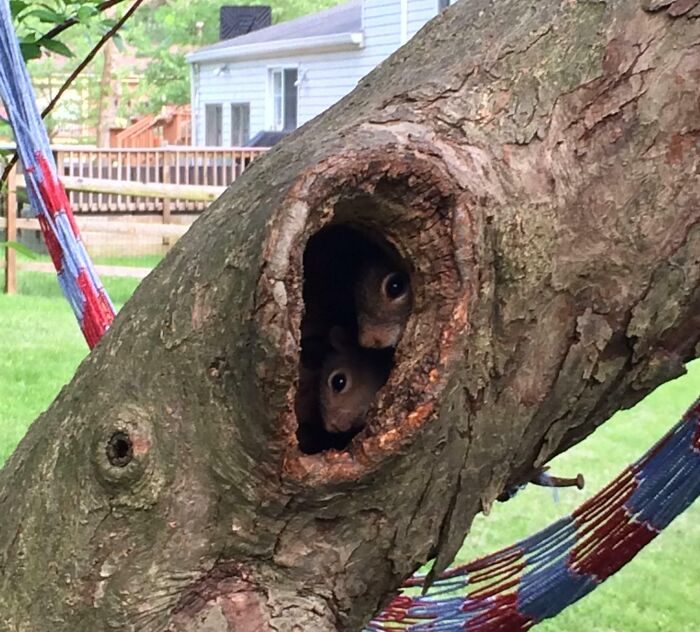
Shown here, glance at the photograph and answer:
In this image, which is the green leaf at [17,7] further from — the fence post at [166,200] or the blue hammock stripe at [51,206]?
the fence post at [166,200]

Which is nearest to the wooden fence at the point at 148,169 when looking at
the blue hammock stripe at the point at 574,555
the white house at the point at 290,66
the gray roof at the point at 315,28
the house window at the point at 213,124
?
the white house at the point at 290,66

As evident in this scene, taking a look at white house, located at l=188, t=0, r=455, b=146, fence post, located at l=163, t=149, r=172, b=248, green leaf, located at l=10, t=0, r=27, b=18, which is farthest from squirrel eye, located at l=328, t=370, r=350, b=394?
white house, located at l=188, t=0, r=455, b=146

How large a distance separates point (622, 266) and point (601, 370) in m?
0.08

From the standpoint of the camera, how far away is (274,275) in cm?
74

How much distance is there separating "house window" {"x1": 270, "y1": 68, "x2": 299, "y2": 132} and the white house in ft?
0.03

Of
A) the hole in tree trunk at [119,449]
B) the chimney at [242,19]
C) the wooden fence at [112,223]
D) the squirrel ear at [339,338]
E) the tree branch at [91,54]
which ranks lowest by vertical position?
the wooden fence at [112,223]

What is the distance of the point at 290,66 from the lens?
40.7 feet

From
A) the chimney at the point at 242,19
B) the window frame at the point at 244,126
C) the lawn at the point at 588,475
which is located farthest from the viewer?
the chimney at the point at 242,19

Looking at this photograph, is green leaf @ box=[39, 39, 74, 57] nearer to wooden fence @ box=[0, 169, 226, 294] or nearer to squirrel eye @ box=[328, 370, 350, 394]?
squirrel eye @ box=[328, 370, 350, 394]

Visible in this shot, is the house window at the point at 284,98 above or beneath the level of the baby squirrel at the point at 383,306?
above

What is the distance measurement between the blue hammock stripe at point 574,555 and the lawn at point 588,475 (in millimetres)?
1444

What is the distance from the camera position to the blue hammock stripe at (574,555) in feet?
5.67

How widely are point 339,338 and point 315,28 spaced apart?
474 inches

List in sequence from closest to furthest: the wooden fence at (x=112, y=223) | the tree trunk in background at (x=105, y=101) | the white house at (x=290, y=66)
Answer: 1. the wooden fence at (x=112, y=223)
2. the white house at (x=290, y=66)
3. the tree trunk in background at (x=105, y=101)
